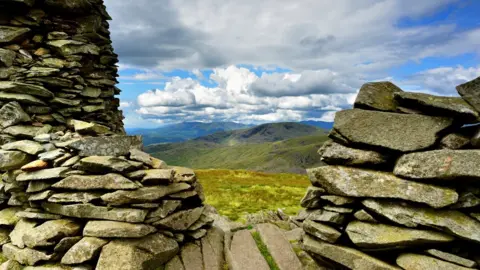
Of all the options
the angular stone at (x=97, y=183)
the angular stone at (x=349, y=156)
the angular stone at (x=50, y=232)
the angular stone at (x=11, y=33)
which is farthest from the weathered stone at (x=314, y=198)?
the angular stone at (x=11, y=33)

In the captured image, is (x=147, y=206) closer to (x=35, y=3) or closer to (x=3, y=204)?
(x=3, y=204)

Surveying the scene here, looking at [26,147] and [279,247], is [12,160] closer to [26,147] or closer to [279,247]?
[26,147]

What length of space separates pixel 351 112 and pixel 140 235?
11.7 meters

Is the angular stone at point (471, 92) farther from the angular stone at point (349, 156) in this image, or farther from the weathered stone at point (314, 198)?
the weathered stone at point (314, 198)

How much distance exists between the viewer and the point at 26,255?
46.6 ft

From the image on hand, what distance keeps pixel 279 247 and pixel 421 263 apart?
841 cm

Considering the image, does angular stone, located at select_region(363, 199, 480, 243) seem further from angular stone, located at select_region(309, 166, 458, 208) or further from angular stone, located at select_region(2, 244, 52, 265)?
angular stone, located at select_region(2, 244, 52, 265)

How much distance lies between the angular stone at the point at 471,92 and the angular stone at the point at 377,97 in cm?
247

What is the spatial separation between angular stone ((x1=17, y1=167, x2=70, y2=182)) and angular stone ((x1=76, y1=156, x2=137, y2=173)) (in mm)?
1048

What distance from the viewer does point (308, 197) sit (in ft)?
50.4

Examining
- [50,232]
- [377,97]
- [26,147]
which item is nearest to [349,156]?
[377,97]

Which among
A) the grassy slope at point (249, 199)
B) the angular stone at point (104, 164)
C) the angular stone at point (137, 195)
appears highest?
the angular stone at point (104, 164)

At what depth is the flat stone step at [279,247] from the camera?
54.9 ft

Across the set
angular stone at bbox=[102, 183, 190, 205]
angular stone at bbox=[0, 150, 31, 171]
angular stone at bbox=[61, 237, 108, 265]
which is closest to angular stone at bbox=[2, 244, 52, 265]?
angular stone at bbox=[61, 237, 108, 265]
